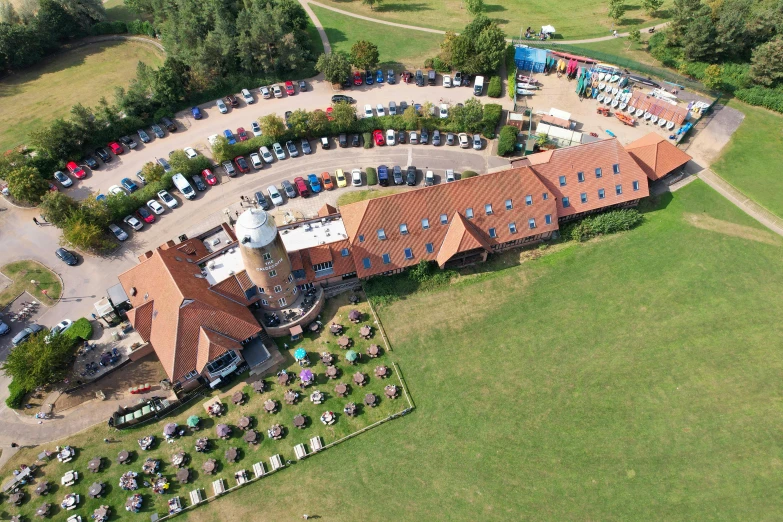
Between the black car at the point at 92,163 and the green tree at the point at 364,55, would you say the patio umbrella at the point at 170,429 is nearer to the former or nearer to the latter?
the black car at the point at 92,163

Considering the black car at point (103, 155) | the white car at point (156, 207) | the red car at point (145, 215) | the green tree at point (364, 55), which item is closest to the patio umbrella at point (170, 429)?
the red car at point (145, 215)

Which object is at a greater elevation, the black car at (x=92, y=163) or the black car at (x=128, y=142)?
the black car at (x=128, y=142)

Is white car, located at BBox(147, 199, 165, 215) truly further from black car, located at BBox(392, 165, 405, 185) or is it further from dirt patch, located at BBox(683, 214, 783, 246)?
dirt patch, located at BBox(683, 214, 783, 246)

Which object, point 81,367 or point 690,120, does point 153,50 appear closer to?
point 81,367

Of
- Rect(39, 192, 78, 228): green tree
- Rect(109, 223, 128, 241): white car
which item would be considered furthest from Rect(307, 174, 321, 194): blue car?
Rect(39, 192, 78, 228): green tree

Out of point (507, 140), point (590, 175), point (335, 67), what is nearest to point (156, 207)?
point (335, 67)

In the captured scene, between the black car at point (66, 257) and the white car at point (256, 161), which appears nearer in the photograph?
the black car at point (66, 257)

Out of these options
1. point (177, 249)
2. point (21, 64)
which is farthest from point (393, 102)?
point (21, 64)
